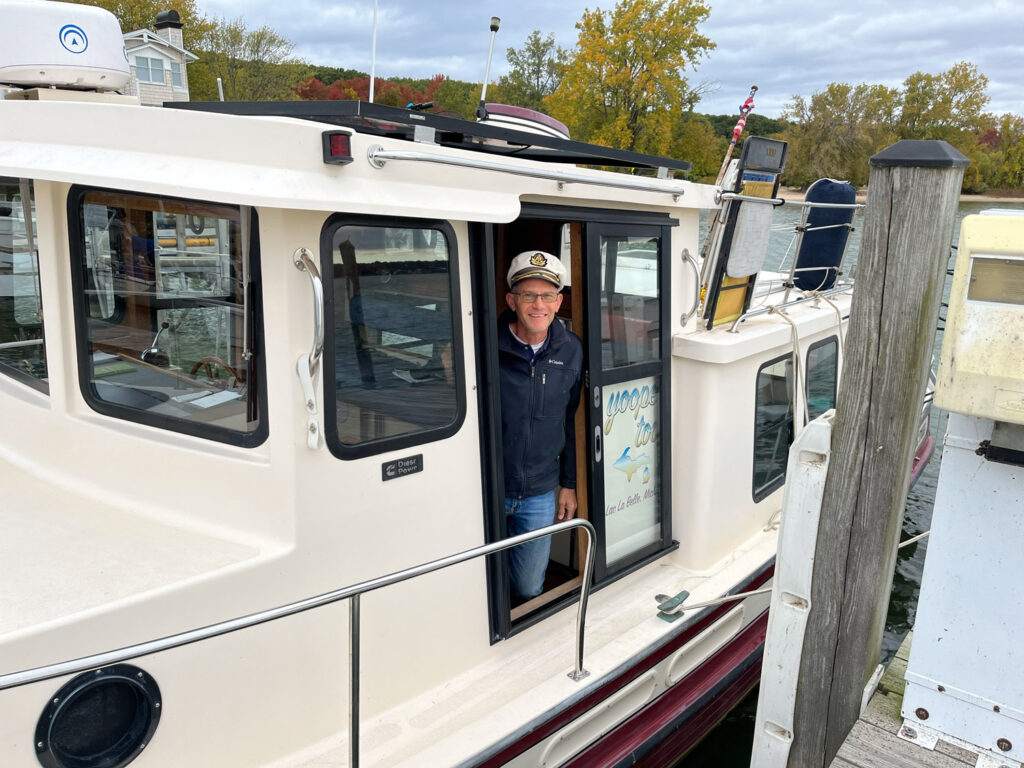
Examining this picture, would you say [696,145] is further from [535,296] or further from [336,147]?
[336,147]

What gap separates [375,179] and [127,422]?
1.20 m

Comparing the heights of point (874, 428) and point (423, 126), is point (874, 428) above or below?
below

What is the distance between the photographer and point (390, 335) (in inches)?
99.3

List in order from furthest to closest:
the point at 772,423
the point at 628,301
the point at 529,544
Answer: the point at 772,423 < the point at 628,301 < the point at 529,544

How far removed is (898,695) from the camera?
2443 mm

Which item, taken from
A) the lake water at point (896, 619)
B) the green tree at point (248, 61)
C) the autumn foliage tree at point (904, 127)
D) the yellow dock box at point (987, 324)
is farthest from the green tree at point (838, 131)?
the yellow dock box at point (987, 324)

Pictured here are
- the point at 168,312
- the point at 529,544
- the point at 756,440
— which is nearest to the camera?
the point at 168,312

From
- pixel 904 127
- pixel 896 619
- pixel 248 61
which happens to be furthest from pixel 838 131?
pixel 896 619

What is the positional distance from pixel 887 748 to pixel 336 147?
230 centimetres

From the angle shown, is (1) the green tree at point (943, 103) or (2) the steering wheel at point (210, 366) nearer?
(2) the steering wheel at point (210, 366)

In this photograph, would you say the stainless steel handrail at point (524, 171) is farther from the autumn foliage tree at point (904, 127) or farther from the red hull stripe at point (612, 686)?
the autumn foliage tree at point (904, 127)

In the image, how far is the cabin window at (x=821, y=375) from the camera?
4836mm

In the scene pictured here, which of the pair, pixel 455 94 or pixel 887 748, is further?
pixel 455 94

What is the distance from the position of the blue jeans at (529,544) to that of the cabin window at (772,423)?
156 centimetres
